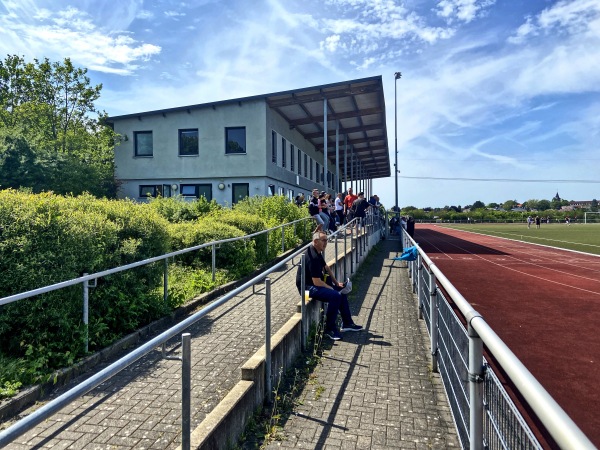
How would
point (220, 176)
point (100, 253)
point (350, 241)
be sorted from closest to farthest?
point (100, 253)
point (350, 241)
point (220, 176)

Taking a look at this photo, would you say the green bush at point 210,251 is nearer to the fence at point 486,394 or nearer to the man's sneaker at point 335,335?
the man's sneaker at point 335,335

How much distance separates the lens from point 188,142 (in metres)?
25.4

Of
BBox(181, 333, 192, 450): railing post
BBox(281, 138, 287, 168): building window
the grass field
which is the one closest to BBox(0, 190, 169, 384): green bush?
BBox(181, 333, 192, 450): railing post

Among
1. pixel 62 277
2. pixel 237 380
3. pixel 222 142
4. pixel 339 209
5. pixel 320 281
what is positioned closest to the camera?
pixel 237 380

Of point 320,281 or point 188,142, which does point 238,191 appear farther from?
point 320,281

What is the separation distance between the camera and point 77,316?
205 inches

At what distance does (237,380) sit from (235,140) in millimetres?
21674

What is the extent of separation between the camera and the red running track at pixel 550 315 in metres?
5.54

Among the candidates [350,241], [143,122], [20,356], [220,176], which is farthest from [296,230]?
[143,122]

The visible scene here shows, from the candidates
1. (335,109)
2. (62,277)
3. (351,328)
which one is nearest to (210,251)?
(351,328)

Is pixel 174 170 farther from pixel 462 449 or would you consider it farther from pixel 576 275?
pixel 462 449

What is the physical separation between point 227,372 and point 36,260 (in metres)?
2.58

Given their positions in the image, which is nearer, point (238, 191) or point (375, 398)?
point (375, 398)

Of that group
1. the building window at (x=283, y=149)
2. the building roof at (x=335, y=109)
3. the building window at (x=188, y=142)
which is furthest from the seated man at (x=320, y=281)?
the building window at (x=283, y=149)
